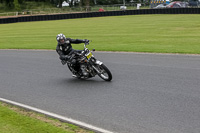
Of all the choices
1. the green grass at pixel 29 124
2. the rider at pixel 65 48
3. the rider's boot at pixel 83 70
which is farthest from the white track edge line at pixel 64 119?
the rider's boot at pixel 83 70

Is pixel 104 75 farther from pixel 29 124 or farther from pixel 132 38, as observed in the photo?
pixel 132 38

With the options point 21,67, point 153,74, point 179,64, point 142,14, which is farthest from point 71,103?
point 142,14

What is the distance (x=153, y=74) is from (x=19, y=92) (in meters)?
4.22

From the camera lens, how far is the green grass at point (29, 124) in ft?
19.2

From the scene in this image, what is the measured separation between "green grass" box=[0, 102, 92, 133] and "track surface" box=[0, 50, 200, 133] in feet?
1.40

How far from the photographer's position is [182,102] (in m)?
6.93

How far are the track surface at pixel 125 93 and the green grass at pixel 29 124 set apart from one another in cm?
43

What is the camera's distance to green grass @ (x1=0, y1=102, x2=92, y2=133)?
5.84 m

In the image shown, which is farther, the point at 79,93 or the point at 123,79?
the point at 123,79

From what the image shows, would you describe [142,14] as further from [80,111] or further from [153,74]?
[80,111]

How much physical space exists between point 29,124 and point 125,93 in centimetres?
283

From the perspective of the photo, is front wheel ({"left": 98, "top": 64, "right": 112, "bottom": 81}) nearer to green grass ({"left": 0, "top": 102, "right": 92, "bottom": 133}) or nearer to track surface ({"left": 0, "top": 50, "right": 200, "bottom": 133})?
track surface ({"left": 0, "top": 50, "right": 200, "bottom": 133})

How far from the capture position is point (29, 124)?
6242 mm

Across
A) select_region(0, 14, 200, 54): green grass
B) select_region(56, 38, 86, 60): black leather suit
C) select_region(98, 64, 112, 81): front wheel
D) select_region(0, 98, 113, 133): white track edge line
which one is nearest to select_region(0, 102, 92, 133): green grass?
select_region(0, 98, 113, 133): white track edge line
